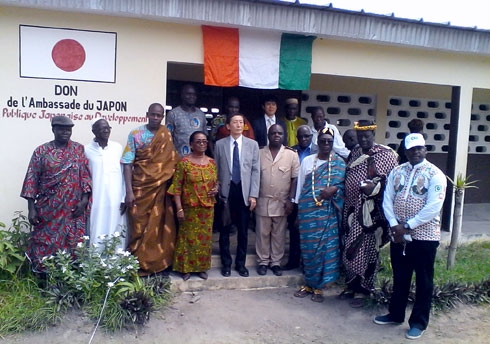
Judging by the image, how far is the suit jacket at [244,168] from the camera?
5.32 m

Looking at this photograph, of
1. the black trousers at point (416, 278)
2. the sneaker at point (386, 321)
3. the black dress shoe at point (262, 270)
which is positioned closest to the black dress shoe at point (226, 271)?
the black dress shoe at point (262, 270)

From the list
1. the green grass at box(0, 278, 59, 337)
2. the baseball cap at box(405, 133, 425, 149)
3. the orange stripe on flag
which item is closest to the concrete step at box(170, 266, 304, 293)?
the green grass at box(0, 278, 59, 337)

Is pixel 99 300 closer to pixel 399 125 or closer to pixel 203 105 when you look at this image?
pixel 203 105

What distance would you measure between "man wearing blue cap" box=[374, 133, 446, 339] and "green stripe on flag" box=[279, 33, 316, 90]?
6.80 ft

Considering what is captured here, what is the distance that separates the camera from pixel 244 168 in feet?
17.4

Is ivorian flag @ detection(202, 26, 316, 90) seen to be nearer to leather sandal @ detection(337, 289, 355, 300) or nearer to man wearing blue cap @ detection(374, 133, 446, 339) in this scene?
man wearing blue cap @ detection(374, 133, 446, 339)

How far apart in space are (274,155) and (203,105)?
2.83 meters

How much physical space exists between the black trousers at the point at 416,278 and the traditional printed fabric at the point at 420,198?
0.42 ft

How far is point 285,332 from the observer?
4.64m

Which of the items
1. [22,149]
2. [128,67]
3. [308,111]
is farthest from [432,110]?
[22,149]

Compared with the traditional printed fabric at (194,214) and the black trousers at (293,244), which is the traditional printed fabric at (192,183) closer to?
the traditional printed fabric at (194,214)

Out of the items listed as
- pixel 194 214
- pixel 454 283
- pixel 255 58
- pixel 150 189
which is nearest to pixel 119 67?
pixel 150 189

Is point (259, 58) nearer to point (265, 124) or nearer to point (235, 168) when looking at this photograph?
point (265, 124)

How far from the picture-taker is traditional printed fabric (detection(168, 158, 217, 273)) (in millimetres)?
5105
